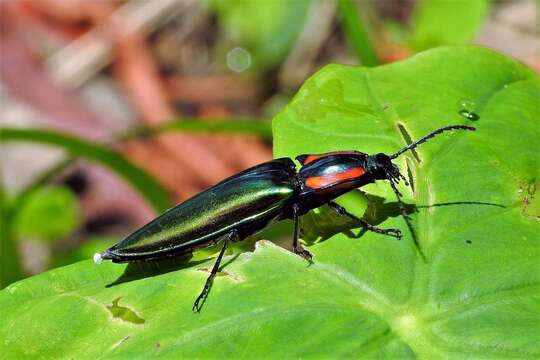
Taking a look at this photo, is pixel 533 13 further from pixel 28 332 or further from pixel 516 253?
pixel 28 332

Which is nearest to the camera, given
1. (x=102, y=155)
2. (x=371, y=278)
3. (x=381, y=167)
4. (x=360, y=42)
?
(x=371, y=278)

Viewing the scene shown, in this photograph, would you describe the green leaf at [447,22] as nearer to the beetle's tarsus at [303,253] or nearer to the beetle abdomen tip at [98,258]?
the beetle's tarsus at [303,253]

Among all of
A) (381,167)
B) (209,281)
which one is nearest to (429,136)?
(381,167)

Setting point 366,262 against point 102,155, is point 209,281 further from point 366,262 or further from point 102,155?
point 102,155

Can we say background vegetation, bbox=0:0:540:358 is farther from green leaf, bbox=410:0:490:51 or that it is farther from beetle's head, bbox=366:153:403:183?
green leaf, bbox=410:0:490:51

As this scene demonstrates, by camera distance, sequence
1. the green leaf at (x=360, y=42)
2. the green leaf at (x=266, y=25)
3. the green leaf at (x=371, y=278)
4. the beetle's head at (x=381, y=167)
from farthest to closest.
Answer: the green leaf at (x=266, y=25) < the green leaf at (x=360, y=42) < the beetle's head at (x=381, y=167) < the green leaf at (x=371, y=278)

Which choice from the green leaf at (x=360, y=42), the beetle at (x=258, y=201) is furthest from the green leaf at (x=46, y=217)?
the beetle at (x=258, y=201)

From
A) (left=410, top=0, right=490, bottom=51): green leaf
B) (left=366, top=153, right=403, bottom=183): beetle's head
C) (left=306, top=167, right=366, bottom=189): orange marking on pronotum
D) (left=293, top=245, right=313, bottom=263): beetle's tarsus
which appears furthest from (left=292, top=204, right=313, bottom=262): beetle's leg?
(left=410, top=0, right=490, bottom=51): green leaf
